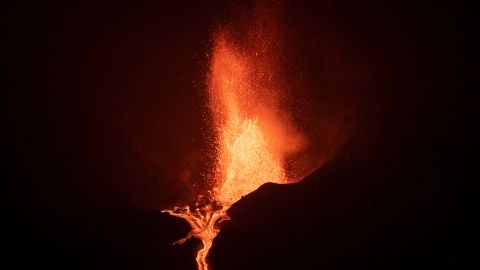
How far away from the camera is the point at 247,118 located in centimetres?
1686

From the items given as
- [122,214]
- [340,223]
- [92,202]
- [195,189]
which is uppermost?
[92,202]

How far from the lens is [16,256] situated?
Result: 14.1m

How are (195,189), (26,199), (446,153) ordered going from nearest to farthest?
(446,153), (195,189), (26,199)

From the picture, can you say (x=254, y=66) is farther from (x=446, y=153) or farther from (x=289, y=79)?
(x=446, y=153)

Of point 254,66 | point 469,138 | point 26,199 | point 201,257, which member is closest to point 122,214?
point 201,257

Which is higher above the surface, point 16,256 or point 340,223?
point 16,256

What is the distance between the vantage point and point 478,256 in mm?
10625

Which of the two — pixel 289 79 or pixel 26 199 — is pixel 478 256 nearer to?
pixel 289 79

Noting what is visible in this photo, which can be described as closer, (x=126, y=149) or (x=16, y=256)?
(x=16, y=256)

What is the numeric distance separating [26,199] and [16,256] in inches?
182

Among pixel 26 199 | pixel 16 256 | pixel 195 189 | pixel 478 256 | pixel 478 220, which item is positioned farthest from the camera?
pixel 26 199

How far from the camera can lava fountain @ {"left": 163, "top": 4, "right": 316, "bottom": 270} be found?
15.7 metres

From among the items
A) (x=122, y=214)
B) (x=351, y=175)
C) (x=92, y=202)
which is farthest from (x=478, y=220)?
(x=92, y=202)

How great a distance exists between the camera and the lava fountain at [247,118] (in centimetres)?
1569
